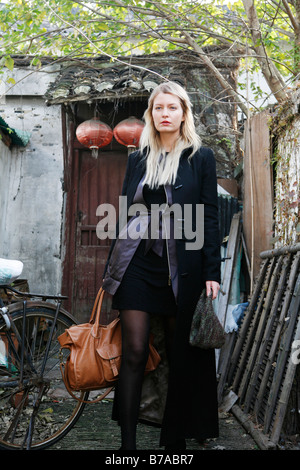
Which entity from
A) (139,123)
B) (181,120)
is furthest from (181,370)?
(139,123)

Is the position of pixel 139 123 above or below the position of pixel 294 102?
above

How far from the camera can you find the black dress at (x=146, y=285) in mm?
2568

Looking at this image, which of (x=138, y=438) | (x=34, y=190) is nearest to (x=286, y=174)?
(x=138, y=438)

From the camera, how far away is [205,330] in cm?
256

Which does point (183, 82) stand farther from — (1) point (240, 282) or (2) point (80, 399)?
(2) point (80, 399)

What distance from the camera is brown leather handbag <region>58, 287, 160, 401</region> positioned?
8.79ft

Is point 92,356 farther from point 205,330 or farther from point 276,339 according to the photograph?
point 276,339

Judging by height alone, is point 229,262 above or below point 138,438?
above

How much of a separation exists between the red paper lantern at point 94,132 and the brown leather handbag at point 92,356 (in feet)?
13.2

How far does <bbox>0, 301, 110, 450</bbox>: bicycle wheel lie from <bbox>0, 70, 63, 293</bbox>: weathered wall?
4.35m

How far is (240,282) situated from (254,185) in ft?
3.69

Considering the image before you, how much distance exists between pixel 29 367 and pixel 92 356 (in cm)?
47

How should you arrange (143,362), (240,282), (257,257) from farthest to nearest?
(240,282) → (257,257) → (143,362)

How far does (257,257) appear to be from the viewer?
4562 millimetres
